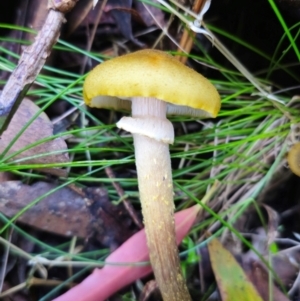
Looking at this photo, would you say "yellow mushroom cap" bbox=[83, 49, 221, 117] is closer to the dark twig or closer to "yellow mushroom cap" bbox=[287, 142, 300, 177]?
the dark twig

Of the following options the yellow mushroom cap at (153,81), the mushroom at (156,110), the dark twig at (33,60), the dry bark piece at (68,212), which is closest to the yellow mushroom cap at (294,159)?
the mushroom at (156,110)

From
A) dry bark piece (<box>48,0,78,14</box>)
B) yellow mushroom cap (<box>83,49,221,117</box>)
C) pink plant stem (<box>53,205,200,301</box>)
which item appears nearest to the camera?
yellow mushroom cap (<box>83,49,221,117</box>)

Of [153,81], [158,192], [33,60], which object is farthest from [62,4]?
[158,192]

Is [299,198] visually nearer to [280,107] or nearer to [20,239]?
[280,107]

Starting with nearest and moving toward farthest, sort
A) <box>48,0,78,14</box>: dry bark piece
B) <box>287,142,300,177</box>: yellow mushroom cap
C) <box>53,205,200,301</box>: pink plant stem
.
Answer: <box>48,0,78,14</box>: dry bark piece < <box>53,205,200,301</box>: pink plant stem < <box>287,142,300,177</box>: yellow mushroom cap

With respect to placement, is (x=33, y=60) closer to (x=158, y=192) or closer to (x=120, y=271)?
(x=158, y=192)

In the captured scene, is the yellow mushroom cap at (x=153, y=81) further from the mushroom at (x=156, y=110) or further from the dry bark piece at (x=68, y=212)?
the dry bark piece at (x=68, y=212)

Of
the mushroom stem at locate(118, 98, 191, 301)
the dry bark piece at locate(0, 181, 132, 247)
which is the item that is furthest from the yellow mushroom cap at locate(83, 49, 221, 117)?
the dry bark piece at locate(0, 181, 132, 247)

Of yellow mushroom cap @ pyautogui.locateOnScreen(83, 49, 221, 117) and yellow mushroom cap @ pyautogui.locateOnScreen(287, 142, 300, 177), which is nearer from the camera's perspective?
yellow mushroom cap @ pyautogui.locateOnScreen(83, 49, 221, 117)
